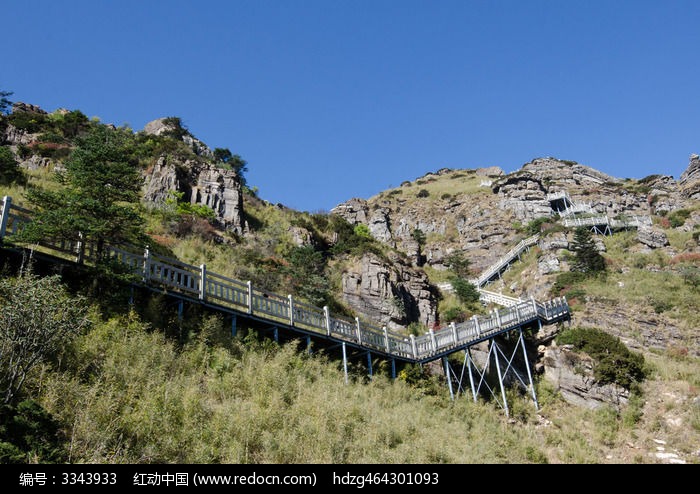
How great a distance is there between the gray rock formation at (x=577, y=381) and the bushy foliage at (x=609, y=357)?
25 cm

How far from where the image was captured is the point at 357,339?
17469 mm

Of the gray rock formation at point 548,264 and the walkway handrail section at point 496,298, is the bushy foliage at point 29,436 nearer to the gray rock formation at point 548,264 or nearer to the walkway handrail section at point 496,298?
the walkway handrail section at point 496,298

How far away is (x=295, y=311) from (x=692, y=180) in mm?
67922

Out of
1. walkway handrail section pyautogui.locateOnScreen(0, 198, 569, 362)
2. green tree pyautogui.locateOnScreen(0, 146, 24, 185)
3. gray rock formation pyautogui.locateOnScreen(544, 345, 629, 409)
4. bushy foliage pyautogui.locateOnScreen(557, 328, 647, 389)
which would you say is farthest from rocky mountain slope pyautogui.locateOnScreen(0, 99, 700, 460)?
walkway handrail section pyautogui.locateOnScreen(0, 198, 569, 362)

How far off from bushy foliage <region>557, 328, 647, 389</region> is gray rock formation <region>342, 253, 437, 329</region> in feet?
34.8

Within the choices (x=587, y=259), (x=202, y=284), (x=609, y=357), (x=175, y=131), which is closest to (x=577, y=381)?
(x=609, y=357)

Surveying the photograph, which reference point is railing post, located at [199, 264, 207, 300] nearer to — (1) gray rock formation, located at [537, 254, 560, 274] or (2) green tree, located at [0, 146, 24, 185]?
(2) green tree, located at [0, 146, 24, 185]

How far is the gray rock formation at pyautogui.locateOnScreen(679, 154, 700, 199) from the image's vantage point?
58.5 m

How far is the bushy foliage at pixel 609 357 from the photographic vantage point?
1892cm

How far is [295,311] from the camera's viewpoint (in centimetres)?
1595

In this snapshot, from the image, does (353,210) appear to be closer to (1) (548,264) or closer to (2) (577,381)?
(1) (548,264)

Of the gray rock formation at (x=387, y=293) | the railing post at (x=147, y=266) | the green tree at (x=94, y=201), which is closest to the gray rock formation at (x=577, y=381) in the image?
the gray rock formation at (x=387, y=293)
